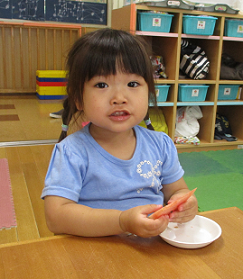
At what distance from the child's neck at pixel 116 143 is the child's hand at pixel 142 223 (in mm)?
237

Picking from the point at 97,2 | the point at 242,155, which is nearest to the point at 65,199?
the point at 242,155

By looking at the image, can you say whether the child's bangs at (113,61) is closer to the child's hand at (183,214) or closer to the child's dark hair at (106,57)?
the child's dark hair at (106,57)

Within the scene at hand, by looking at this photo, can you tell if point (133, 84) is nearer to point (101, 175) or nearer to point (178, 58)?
point (101, 175)

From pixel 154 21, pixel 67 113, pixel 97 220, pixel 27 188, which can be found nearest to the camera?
pixel 97 220

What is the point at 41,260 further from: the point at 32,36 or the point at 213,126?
the point at 32,36

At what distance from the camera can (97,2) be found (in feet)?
14.4

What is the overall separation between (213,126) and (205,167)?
650 mm

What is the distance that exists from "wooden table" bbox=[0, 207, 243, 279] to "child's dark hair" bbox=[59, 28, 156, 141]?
0.35 metres

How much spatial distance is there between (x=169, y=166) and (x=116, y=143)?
146mm

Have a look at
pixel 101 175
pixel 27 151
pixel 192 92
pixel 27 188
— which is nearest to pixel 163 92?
pixel 192 92

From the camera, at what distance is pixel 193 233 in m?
0.59

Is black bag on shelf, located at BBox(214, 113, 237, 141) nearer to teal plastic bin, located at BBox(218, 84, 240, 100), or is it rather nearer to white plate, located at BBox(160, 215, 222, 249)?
teal plastic bin, located at BBox(218, 84, 240, 100)

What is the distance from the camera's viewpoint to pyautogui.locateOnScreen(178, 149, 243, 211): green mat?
5.88 ft

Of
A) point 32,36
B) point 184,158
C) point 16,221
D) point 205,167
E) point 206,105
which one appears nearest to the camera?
point 16,221
